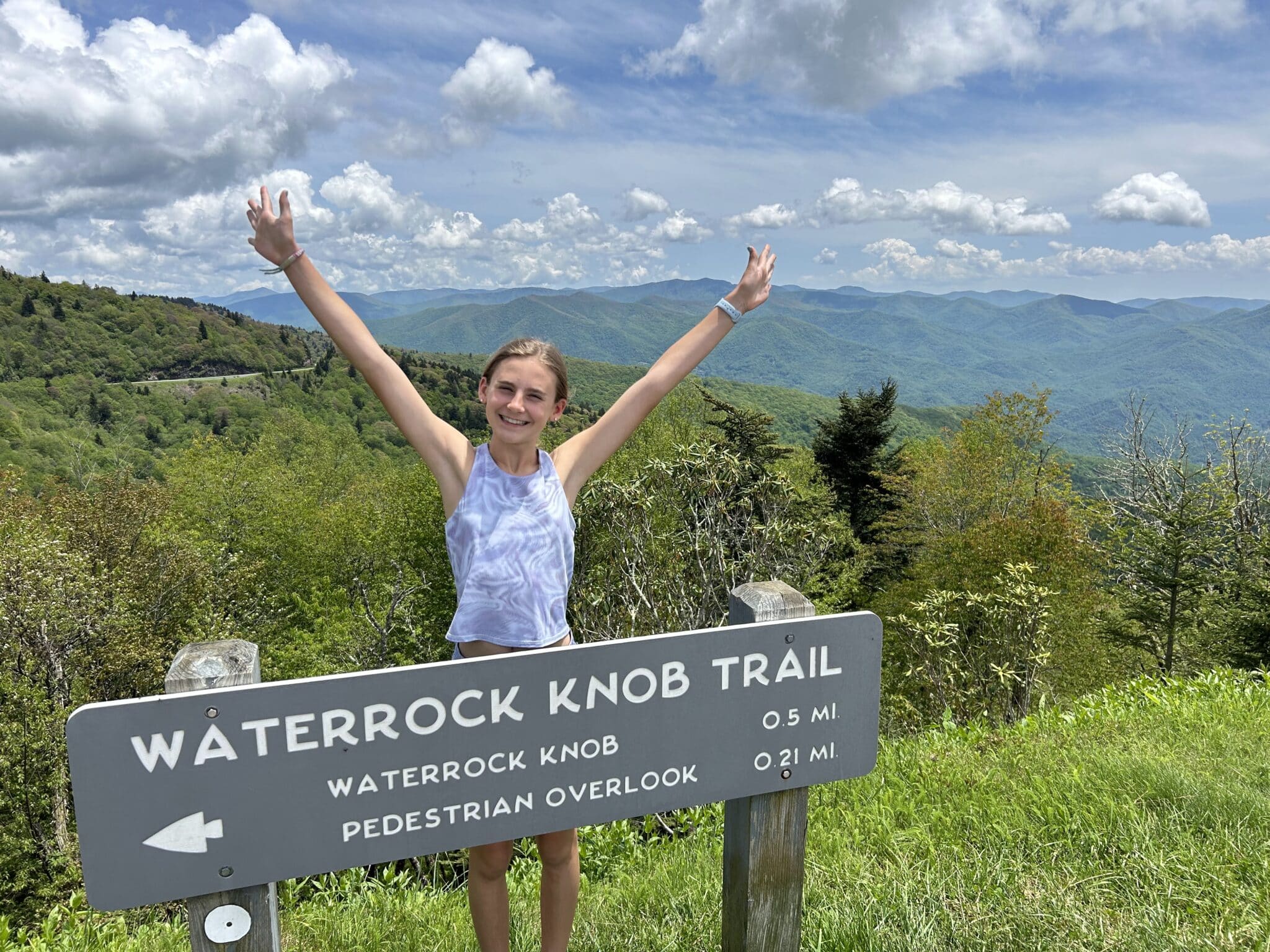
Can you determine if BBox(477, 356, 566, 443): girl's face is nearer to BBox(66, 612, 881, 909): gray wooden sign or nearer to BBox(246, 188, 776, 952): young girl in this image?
BBox(246, 188, 776, 952): young girl

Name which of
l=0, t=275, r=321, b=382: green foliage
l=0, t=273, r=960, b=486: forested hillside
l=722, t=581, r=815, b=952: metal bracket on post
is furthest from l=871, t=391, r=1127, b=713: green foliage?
l=0, t=275, r=321, b=382: green foliage

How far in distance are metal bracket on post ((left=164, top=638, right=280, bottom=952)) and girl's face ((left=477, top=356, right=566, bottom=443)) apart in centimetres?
92

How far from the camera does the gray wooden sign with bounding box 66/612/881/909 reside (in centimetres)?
175

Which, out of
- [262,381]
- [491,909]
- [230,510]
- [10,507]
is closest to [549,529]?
[491,909]

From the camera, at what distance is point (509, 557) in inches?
87.0

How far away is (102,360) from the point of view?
12600 cm

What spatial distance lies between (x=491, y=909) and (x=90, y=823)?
1.17 m

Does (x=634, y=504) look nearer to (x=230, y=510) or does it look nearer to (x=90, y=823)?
(x=90, y=823)

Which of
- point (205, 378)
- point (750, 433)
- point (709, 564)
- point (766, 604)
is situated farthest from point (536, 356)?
point (205, 378)

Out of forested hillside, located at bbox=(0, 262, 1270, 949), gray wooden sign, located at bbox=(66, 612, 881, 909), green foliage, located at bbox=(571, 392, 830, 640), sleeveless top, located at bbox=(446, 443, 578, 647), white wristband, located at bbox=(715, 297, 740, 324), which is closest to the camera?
gray wooden sign, located at bbox=(66, 612, 881, 909)

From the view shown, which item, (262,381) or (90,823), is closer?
(90,823)

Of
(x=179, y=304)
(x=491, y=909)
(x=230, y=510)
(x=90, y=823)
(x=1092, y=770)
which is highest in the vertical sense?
(x=179, y=304)

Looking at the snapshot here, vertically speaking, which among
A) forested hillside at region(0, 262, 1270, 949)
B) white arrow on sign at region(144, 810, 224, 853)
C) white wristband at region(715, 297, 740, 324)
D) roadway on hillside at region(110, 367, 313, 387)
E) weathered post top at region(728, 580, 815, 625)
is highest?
roadway on hillside at region(110, 367, 313, 387)

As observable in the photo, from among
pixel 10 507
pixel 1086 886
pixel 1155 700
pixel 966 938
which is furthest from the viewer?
pixel 10 507
